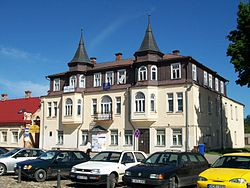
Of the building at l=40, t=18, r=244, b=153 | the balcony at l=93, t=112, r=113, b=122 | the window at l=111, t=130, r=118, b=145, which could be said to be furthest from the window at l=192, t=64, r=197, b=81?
the window at l=111, t=130, r=118, b=145

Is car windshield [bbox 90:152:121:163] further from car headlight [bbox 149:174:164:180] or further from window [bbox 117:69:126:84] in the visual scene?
window [bbox 117:69:126:84]

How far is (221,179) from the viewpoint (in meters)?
9.76

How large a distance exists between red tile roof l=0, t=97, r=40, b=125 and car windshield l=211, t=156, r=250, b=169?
36387 mm

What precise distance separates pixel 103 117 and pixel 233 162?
2716cm

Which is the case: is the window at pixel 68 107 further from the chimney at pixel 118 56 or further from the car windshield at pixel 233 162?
the car windshield at pixel 233 162

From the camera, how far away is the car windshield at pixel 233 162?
10734 millimetres

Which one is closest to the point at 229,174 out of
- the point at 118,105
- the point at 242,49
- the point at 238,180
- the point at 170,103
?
the point at 238,180

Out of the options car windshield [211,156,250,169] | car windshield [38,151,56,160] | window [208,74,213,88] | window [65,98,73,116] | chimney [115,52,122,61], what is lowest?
car windshield [38,151,56,160]

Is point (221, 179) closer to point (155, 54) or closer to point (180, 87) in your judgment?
point (180, 87)

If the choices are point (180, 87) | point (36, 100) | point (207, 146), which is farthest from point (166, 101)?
point (36, 100)

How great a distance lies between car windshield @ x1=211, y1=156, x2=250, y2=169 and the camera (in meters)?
10.7

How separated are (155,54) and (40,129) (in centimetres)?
1822

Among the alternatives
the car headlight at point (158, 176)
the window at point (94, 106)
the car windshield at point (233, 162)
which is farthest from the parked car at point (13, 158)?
the window at point (94, 106)

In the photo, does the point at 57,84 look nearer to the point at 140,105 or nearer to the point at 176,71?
the point at 140,105
